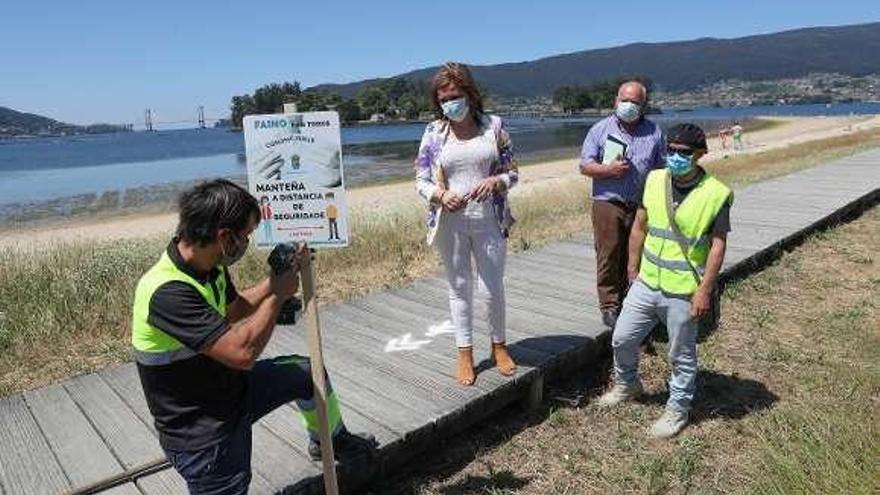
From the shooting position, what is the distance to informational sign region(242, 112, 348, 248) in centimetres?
300

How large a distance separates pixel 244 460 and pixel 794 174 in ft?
47.1

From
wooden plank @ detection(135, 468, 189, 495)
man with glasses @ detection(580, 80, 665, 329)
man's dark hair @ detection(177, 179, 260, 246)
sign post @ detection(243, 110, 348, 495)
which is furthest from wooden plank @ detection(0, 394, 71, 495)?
man with glasses @ detection(580, 80, 665, 329)

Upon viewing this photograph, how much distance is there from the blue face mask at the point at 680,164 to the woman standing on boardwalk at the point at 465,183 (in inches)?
34.5

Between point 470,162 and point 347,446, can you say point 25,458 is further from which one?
point 470,162

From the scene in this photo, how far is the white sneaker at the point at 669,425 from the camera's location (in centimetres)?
427

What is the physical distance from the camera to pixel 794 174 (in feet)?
47.0

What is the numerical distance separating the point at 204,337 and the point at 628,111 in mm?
3287

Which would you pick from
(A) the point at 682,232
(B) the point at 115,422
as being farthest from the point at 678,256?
(B) the point at 115,422

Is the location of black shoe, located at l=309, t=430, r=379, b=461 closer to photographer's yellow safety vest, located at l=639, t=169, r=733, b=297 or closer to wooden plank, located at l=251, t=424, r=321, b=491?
wooden plank, located at l=251, t=424, r=321, b=491

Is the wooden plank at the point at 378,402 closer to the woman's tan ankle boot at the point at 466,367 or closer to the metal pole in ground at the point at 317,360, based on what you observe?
the woman's tan ankle boot at the point at 466,367

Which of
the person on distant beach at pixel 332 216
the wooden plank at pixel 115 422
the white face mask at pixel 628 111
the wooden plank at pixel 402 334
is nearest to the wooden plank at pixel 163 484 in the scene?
the wooden plank at pixel 115 422

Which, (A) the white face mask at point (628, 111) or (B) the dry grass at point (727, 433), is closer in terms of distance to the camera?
(B) the dry grass at point (727, 433)

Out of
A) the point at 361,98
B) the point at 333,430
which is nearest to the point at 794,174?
the point at 333,430

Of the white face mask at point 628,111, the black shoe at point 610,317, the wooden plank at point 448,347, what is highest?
the white face mask at point 628,111
